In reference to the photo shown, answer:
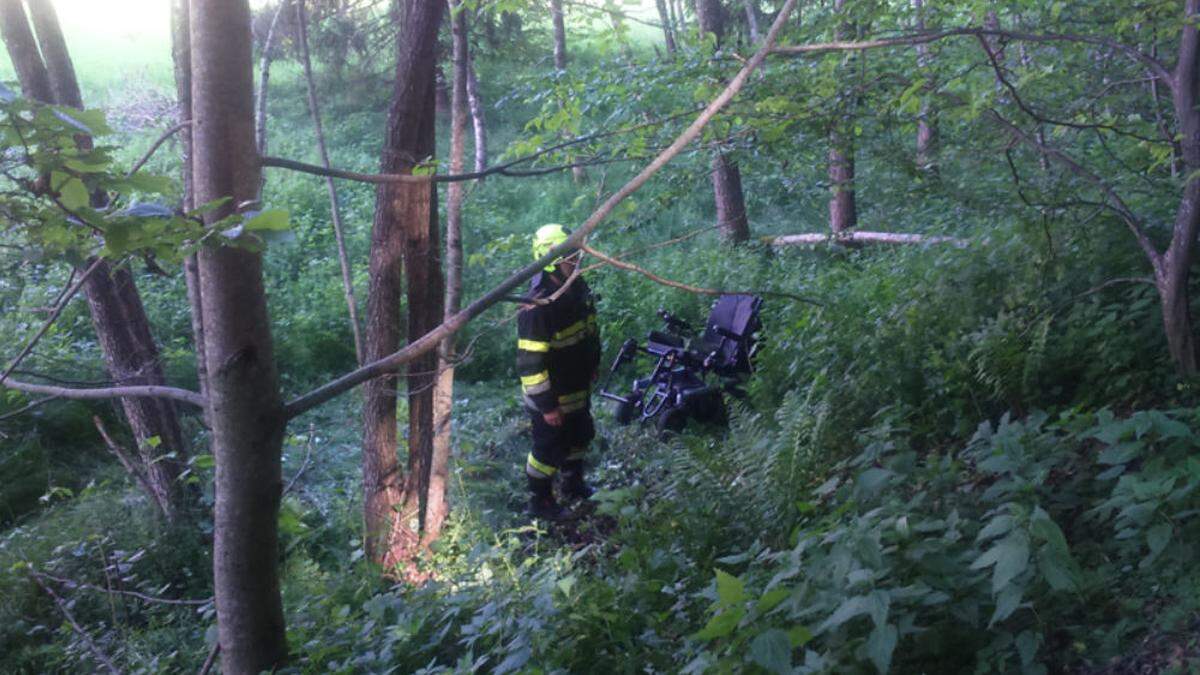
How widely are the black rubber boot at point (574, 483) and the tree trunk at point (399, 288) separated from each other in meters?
1.31

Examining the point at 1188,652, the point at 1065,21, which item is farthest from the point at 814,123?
the point at 1188,652

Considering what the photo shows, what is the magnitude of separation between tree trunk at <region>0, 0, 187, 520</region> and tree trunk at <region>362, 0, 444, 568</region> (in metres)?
1.95

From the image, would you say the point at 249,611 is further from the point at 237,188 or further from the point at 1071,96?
the point at 1071,96

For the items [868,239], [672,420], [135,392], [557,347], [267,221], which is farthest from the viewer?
[868,239]

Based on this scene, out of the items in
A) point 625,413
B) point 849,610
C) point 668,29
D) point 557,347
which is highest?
point 668,29

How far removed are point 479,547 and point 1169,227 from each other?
3945 mm

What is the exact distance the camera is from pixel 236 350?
2.57 m

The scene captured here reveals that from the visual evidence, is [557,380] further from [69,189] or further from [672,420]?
Answer: [69,189]

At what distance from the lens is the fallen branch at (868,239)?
6718 mm

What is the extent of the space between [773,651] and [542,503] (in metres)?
5.11

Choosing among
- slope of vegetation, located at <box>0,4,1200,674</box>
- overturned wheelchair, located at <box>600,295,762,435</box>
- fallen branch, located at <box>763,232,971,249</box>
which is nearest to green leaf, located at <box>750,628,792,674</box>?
slope of vegetation, located at <box>0,4,1200,674</box>

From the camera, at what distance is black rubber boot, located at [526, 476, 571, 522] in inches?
289

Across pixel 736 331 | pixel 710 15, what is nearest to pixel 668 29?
pixel 736 331

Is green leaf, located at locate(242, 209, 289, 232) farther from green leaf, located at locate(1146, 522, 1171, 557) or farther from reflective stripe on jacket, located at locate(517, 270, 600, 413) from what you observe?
reflective stripe on jacket, located at locate(517, 270, 600, 413)
